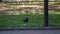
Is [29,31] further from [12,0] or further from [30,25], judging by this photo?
[12,0]

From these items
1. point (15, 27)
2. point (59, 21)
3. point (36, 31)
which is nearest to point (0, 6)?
point (15, 27)

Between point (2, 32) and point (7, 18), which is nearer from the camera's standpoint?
point (2, 32)

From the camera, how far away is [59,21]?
175 inches

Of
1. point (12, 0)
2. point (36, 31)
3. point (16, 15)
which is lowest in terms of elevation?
point (36, 31)

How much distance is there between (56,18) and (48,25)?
0.26 metres

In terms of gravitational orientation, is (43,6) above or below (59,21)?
above

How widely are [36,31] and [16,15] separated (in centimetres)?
63

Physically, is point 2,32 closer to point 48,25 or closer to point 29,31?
point 29,31

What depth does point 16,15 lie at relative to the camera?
4508 millimetres

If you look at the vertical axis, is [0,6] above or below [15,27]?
above

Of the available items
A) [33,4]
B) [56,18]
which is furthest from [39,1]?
[56,18]

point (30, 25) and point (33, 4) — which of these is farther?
point (33, 4)

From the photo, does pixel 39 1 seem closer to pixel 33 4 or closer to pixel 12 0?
pixel 33 4

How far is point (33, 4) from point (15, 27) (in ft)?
2.38
